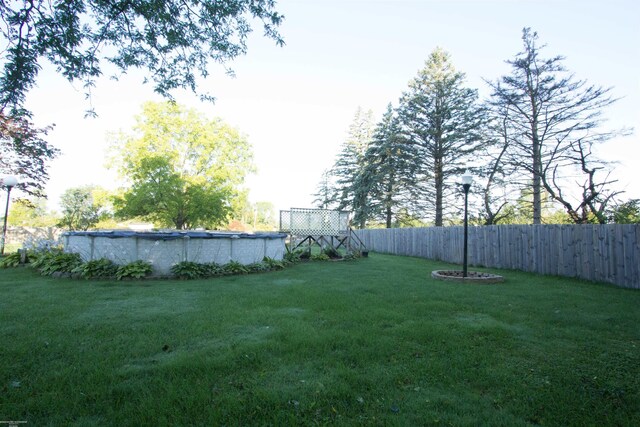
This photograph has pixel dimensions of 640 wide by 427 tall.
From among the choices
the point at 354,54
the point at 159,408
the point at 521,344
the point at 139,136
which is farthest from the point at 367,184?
the point at 159,408

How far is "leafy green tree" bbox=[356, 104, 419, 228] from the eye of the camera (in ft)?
78.4

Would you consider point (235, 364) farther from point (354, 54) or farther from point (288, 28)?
point (354, 54)

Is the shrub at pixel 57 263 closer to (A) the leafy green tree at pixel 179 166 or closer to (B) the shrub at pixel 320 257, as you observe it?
(B) the shrub at pixel 320 257

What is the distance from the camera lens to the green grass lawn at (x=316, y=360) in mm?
2195

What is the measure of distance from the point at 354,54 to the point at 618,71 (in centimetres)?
1010

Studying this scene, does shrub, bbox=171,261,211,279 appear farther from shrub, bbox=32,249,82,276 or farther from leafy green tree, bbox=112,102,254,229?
leafy green tree, bbox=112,102,254,229

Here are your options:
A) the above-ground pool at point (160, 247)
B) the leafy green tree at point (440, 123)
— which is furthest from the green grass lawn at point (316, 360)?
the leafy green tree at point (440, 123)

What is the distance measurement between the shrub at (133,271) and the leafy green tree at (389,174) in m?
18.8

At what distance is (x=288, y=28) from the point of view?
16.1 feet

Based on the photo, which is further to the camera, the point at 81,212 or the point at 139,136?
the point at 81,212

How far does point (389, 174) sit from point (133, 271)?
19.6 m

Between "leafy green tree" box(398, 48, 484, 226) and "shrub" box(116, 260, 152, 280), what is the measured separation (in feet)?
64.2

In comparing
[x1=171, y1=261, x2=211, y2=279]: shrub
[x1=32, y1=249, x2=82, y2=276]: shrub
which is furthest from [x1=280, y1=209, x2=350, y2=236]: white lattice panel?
[x1=32, y1=249, x2=82, y2=276]: shrub

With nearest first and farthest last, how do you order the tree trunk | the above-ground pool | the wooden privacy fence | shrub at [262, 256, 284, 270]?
1. the wooden privacy fence
2. the above-ground pool
3. shrub at [262, 256, 284, 270]
4. the tree trunk
